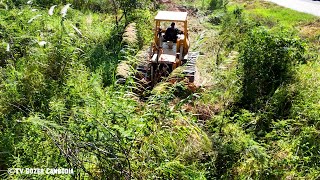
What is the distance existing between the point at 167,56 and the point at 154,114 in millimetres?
3699

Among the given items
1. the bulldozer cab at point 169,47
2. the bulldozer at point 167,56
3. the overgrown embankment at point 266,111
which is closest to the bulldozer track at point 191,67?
→ the bulldozer at point 167,56

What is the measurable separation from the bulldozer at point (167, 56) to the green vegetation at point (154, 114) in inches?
22.7

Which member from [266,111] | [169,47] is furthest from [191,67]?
[266,111]

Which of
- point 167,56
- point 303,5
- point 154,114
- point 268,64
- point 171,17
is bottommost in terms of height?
point 154,114

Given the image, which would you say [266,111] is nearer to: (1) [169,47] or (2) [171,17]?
(1) [169,47]

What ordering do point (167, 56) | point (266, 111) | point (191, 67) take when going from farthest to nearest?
1. point (167, 56)
2. point (191, 67)
3. point (266, 111)

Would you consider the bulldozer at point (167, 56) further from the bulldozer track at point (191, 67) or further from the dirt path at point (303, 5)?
the dirt path at point (303, 5)

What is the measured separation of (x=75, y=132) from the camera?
4.07 metres

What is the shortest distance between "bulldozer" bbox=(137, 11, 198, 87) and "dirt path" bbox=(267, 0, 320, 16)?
8.43 metres

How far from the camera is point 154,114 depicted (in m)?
4.45

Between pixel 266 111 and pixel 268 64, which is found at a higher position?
pixel 268 64

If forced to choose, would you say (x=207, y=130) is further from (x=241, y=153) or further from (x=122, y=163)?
(x=122, y=163)

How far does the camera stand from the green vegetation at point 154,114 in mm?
4082

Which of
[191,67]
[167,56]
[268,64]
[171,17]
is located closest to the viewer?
[268,64]
